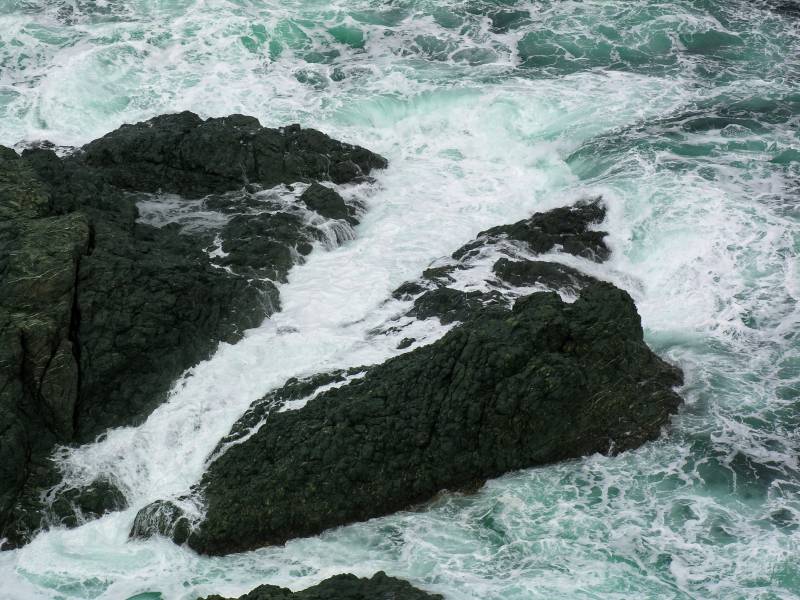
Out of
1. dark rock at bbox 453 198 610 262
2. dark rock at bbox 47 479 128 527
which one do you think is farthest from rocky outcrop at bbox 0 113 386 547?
dark rock at bbox 453 198 610 262

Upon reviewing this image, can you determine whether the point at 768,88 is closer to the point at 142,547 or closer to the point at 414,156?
the point at 414,156

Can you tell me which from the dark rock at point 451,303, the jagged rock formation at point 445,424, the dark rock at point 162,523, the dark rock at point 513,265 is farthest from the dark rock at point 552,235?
the dark rock at point 162,523

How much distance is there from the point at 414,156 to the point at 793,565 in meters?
13.9

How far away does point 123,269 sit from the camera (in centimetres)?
1669

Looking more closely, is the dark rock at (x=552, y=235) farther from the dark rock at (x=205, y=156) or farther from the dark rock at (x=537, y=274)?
the dark rock at (x=205, y=156)

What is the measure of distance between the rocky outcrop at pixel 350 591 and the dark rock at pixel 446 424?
171 cm

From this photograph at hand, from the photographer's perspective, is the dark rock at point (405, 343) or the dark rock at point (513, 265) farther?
the dark rock at point (513, 265)

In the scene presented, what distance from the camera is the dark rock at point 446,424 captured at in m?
14.3

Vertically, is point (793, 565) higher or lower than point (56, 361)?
lower

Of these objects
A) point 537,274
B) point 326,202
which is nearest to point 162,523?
point 537,274

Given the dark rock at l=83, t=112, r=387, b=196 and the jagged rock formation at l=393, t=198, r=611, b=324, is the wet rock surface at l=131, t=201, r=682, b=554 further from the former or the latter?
the dark rock at l=83, t=112, r=387, b=196

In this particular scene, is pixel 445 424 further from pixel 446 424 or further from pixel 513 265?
pixel 513 265

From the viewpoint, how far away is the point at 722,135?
2458cm

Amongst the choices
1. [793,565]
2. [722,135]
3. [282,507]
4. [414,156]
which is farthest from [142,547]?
[722,135]
